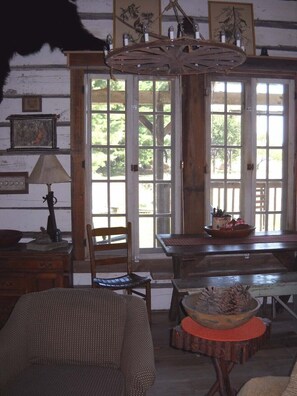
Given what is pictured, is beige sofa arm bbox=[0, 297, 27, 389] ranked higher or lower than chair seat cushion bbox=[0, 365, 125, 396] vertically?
higher

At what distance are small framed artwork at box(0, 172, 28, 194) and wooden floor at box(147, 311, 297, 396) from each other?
2.14m

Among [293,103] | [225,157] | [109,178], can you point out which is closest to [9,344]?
[109,178]

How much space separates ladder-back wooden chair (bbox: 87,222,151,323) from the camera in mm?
3928

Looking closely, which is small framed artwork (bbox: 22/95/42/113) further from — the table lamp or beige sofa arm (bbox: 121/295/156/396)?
beige sofa arm (bbox: 121/295/156/396)

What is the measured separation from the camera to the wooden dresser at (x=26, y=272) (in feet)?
13.0

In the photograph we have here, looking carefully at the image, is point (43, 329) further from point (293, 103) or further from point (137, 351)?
point (293, 103)

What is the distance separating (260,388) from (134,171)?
2.97 m

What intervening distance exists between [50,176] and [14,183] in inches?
29.7

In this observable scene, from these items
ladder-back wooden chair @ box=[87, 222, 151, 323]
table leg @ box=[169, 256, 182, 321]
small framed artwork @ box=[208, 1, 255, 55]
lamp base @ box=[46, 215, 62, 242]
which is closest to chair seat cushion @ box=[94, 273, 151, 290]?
ladder-back wooden chair @ box=[87, 222, 151, 323]

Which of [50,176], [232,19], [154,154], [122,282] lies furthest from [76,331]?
[232,19]

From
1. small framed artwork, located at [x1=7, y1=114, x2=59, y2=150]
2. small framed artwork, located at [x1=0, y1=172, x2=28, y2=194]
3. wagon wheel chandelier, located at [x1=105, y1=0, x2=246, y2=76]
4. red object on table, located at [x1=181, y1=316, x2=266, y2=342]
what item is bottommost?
red object on table, located at [x1=181, y1=316, x2=266, y2=342]

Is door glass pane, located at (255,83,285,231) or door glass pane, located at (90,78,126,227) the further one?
door glass pane, located at (255,83,285,231)

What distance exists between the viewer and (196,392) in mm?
2990

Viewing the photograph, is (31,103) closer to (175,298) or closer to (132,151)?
(132,151)
